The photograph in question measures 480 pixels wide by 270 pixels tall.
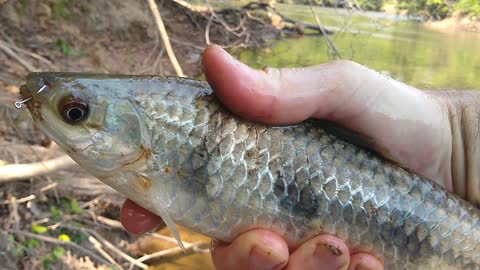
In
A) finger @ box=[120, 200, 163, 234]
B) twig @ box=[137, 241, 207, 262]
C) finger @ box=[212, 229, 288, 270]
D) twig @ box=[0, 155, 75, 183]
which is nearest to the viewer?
finger @ box=[212, 229, 288, 270]

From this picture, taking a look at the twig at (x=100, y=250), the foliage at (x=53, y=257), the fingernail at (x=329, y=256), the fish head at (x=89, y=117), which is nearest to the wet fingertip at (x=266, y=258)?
the fingernail at (x=329, y=256)

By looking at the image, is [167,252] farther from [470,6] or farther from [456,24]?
[456,24]

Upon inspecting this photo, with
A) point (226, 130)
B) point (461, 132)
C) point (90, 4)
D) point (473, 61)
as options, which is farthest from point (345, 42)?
point (226, 130)

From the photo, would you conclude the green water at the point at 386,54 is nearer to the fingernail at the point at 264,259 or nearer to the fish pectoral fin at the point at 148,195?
the fingernail at the point at 264,259

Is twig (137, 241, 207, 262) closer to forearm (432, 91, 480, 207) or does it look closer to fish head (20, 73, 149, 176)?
forearm (432, 91, 480, 207)

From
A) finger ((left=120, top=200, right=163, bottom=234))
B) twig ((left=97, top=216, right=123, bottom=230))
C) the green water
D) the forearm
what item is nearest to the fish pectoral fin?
finger ((left=120, top=200, right=163, bottom=234))

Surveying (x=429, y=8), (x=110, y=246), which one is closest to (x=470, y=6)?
(x=429, y=8)
